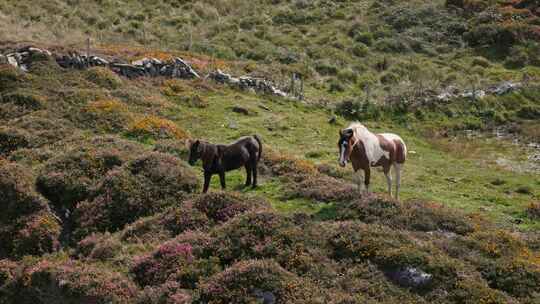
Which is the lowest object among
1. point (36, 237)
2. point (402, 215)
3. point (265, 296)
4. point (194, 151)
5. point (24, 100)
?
point (36, 237)

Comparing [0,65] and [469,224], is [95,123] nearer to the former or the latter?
[0,65]

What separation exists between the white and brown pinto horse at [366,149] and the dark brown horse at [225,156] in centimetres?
359

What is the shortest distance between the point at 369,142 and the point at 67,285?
9527 millimetres

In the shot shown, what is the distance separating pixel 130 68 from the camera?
36.4m

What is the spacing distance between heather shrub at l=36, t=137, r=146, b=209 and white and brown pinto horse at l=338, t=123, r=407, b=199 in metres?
8.73

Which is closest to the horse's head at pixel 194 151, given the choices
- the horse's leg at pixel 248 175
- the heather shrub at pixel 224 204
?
the heather shrub at pixel 224 204

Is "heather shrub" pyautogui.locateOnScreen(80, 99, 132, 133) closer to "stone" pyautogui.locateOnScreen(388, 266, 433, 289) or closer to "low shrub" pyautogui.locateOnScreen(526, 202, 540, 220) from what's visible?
"stone" pyautogui.locateOnScreen(388, 266, 433, 289)

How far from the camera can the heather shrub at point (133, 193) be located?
20.2 metres

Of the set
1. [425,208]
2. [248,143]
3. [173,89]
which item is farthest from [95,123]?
[425,208]

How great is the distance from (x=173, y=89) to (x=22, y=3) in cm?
2350

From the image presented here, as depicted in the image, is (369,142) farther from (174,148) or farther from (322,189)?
(174,148)

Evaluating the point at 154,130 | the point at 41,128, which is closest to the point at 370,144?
the point at 154,130

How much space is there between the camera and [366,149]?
62.6 feet

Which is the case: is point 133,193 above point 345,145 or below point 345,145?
below
